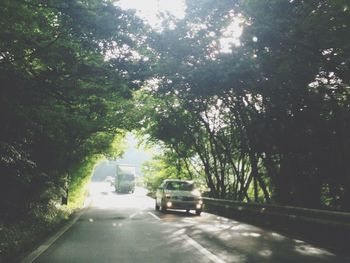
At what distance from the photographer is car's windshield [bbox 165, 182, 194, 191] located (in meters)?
24.4

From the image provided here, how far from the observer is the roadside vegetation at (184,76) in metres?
10.4

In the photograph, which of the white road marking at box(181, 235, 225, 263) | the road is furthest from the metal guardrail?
the white road marking at box(181, 235, 225, 263)

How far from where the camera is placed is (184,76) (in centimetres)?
1489

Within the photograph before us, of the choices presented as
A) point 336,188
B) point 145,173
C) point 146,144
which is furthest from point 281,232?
point 145,173

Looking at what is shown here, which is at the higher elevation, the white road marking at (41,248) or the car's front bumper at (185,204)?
the car's front bumper at (185,204)

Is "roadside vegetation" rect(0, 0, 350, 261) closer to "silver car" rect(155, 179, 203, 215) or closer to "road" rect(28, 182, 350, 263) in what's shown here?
"road" rect(28, 182, 350, 263)

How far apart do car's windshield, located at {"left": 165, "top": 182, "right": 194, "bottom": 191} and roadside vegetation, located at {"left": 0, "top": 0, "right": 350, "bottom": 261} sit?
537 centimetres

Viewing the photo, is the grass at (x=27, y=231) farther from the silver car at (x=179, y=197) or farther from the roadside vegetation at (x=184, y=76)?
the silver car at (x=179, y=197)

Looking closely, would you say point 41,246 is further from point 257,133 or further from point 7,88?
point 257,133

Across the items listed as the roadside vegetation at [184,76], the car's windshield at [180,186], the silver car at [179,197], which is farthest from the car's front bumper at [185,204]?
the roadside vegetation at [184,76]

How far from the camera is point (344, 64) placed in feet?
41.8

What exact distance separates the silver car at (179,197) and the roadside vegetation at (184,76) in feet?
13.4

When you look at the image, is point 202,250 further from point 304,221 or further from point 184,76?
point 184,76

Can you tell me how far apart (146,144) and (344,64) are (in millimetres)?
26509
